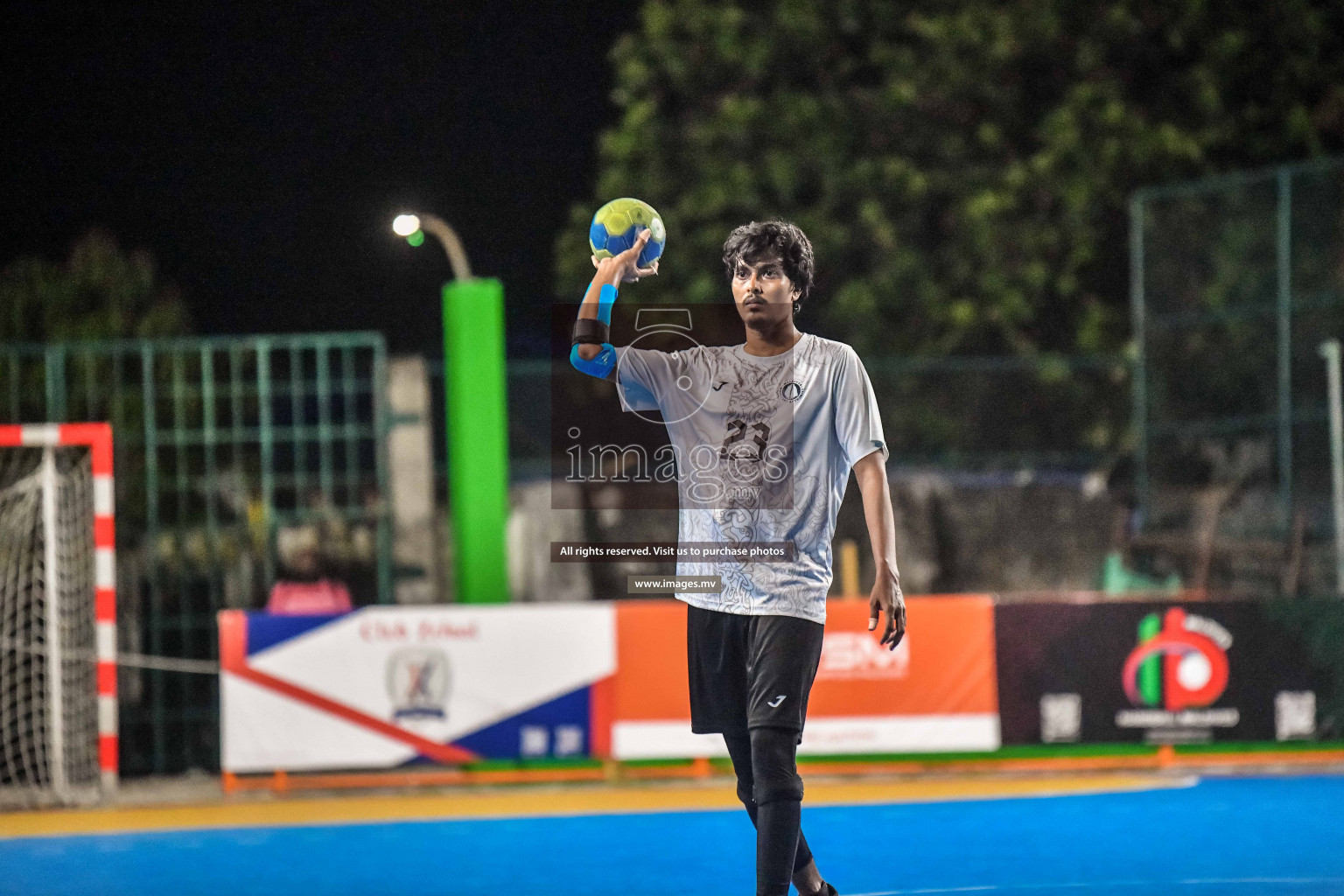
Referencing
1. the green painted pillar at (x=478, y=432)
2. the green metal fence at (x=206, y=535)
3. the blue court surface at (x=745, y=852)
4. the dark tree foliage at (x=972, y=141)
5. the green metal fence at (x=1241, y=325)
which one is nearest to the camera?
the blue court surface at (x=745, y=852)

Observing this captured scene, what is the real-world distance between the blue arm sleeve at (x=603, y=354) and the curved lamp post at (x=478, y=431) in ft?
20.8

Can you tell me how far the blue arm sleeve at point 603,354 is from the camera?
16.8 feet

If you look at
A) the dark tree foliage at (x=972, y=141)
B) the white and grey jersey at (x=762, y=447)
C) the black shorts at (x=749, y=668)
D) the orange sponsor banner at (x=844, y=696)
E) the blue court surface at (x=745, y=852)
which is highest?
the dark tree foliage at (x=972, y=141)

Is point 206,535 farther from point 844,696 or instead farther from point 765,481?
point 765,481

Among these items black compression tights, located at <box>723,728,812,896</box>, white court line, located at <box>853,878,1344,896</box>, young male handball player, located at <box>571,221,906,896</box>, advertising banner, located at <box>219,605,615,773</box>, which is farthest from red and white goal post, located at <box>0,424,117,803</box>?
black compression tights, located at <box>723,728,812,896</box>

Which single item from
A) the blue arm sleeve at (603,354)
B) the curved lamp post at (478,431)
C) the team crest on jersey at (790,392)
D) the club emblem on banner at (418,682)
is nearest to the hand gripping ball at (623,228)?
the blue arm sleeve at (603,354)

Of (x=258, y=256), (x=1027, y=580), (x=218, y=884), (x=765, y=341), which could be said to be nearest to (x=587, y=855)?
(x=218, y=884)

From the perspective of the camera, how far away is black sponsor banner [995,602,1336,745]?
10859 millimetres

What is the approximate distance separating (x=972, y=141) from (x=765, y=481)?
69.3 ft

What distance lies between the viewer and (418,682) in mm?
10711

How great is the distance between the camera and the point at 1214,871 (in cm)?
704

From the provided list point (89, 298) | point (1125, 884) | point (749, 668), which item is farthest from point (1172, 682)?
point (89, 298)

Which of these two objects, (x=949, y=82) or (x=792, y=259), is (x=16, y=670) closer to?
(x=792, y=259)

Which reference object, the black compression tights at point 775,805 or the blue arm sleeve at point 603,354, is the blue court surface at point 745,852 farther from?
the blue arm sleeve at point 603,354
